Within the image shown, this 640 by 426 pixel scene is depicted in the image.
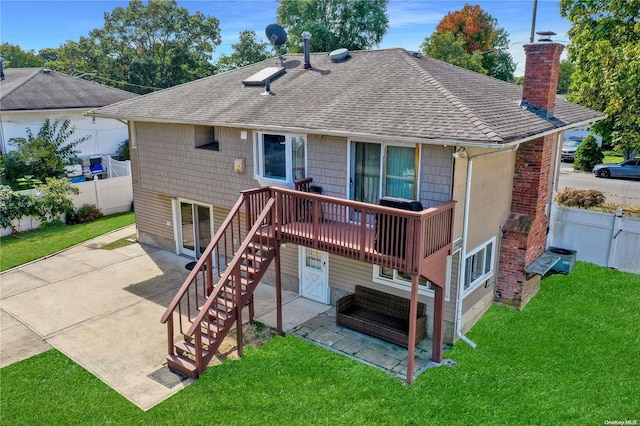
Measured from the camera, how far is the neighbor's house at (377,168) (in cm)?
855

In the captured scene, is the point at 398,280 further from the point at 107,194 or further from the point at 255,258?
the point at 107,194

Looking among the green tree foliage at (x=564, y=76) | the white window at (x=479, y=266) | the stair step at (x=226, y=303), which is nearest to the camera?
the stair step at (x=226, y=303)

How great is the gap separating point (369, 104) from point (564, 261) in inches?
276

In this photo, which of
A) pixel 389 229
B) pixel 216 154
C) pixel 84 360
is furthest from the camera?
pixel 216 154

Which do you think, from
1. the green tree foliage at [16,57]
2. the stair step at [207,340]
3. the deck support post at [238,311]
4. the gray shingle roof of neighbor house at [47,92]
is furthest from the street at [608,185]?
the green tree foliage at [16,57]

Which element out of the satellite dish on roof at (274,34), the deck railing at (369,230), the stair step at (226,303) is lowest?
the stair step at (226,303)

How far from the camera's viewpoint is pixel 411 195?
9.24 m

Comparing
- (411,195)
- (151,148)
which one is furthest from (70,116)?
(411,195)

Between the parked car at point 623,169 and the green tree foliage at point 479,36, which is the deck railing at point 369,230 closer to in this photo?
the parked car at point 623,169

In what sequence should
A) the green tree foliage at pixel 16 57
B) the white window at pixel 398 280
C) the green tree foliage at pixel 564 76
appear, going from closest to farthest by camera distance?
the white window at pixel 398 280, the green tree foliage at pixel 16 57, the green tree foliage at pixel 564 76

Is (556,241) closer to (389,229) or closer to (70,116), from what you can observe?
(389,229)

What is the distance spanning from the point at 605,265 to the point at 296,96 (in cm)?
1004

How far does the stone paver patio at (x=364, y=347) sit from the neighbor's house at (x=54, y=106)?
56.3 feet

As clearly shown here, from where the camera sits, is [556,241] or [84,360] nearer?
[84,360]
